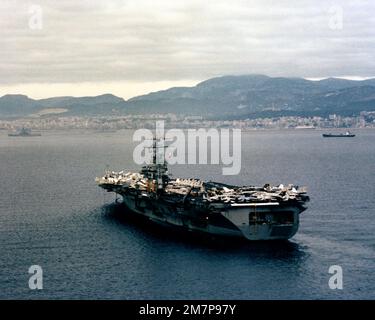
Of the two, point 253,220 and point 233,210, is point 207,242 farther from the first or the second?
point 253,220

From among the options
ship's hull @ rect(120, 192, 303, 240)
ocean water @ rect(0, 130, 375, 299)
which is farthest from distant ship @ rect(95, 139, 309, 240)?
ocean water @ rect(0, 130, 375, 299)

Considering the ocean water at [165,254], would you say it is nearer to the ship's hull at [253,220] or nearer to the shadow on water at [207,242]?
the shadow on water at [207,242]

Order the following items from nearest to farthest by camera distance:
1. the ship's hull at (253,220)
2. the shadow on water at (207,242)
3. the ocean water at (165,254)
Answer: the ocean water at (165,254) < the shadow on water at (207,242) < the ship's hull at (253,220)

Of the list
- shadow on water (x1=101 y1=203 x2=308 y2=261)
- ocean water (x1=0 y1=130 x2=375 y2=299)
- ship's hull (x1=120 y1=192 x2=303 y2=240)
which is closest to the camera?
A: ocean water (x1=0 y1=130 x2=375 y2=299)

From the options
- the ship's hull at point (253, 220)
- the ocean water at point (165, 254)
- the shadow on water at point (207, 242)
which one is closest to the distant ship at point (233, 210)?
the ship's hull at point (253, 220)

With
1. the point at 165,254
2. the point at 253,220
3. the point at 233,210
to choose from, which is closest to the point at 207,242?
the point at 233,210

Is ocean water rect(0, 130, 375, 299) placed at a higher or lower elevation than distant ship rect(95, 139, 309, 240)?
lower

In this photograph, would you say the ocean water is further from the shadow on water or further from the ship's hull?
the ship's hull
